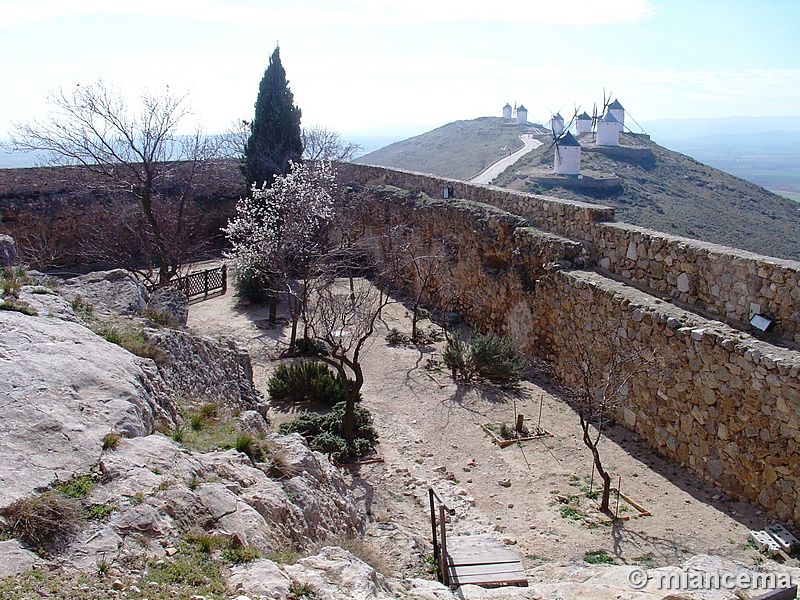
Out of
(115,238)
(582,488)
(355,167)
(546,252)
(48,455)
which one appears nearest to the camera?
(48,455)

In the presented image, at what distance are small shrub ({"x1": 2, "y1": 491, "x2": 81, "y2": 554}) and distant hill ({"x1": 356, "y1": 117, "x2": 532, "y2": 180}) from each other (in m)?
53.5

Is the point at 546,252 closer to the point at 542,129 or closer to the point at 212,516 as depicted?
the point at 212,516

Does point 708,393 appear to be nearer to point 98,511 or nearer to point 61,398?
→ point 98,511

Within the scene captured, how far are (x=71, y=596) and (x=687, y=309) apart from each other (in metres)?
8.26

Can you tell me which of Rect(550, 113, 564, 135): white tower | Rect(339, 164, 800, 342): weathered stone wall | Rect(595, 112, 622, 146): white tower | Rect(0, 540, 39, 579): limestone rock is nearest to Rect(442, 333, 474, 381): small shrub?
Rect(339, 164, 800, 342): weathered stone wall

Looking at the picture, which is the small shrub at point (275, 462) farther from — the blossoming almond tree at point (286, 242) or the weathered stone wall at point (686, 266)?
the blossoming almond tree at point (286, 242)

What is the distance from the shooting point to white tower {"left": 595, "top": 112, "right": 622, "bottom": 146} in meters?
60.7

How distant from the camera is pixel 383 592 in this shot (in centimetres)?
400

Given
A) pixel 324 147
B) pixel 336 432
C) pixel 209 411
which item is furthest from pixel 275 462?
pixel 324 147

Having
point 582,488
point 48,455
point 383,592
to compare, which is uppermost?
point 48,455

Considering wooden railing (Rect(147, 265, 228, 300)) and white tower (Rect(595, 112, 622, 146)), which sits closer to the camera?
wooden railing (Rect(147, 265, 228, 300))

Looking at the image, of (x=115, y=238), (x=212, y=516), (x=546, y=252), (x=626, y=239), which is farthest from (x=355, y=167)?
(x=212, y=516)

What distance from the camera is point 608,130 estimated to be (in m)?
61.2

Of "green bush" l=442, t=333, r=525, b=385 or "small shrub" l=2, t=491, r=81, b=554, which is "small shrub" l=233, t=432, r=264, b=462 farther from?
"green bush" l=442, t=333, r=525, b=385
